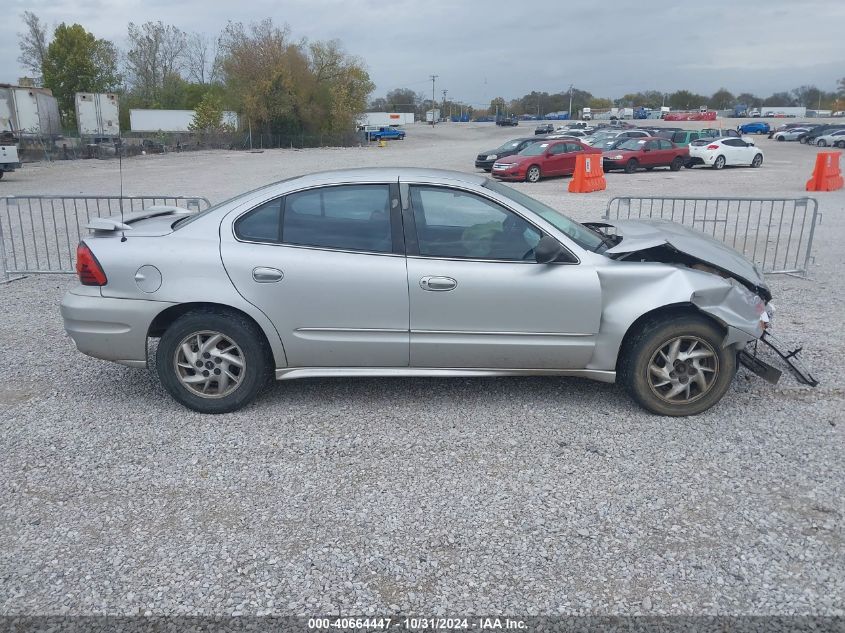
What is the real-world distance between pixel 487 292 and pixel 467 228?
486 millimetres

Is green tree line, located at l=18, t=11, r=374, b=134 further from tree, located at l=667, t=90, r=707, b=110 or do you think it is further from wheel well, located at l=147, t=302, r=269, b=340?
tree, located at l=667, t=90, r=707, b=110

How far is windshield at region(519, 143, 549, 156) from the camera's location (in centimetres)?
2625

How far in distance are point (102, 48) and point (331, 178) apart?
71.3 meters

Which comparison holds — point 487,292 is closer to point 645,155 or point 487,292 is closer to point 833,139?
point 645,155

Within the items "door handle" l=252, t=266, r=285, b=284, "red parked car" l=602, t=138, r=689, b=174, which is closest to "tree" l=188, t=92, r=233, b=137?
"red parked car" l=602, t=138, r=689, b=174

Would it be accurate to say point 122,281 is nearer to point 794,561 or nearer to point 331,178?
point 331,178

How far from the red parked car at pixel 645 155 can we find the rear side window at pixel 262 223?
1015 inches

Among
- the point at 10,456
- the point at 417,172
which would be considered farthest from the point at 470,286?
the point at 10,456

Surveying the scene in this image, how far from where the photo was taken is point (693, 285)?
4672 mm

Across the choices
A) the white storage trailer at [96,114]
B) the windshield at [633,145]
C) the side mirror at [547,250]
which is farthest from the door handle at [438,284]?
the white storage trailer at [96,114]

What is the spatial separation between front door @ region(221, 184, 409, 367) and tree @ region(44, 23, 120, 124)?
221ft

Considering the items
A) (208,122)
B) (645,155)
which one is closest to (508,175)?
(645,155)

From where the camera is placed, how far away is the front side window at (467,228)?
4.77m

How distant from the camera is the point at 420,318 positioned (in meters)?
4.73
